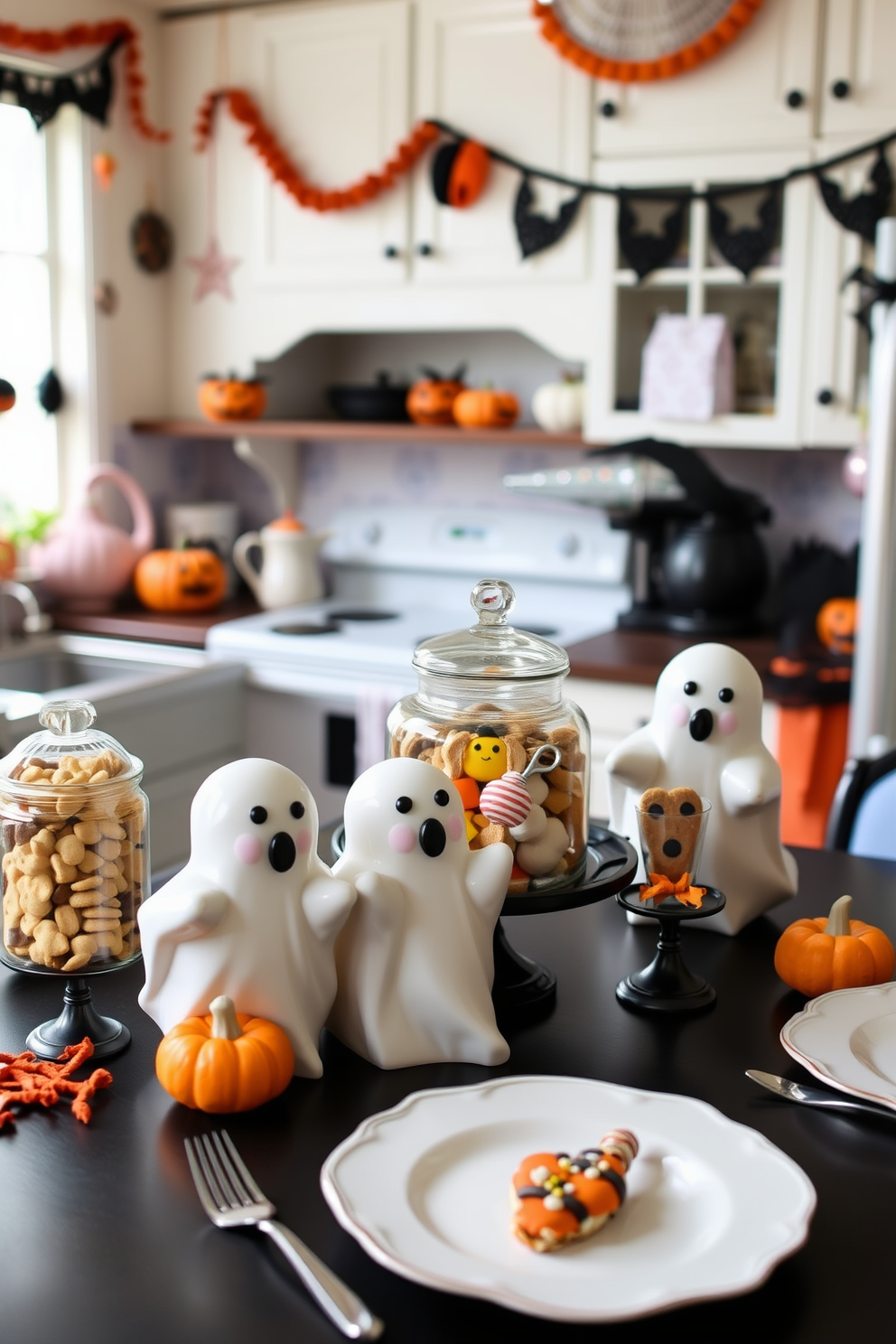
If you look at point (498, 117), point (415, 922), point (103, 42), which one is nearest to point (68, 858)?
point (415, 922)

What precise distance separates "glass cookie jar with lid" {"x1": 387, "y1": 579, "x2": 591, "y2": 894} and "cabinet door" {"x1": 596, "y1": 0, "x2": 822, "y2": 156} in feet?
5.62

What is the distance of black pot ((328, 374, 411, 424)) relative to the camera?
3131mm

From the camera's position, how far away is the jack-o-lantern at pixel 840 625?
2.56 m

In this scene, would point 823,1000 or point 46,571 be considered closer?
point 823,1000

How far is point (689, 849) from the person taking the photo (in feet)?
3.56

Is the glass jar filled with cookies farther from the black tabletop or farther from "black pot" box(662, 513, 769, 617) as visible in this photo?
"black pot" box(662, 513, 769, 617)

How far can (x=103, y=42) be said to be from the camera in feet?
9.95

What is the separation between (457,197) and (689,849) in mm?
2028

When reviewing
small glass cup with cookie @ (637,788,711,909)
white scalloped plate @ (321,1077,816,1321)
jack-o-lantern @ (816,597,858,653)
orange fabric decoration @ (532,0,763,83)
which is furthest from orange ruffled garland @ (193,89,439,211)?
white scalloped plate @ (321,1077,816,1321)

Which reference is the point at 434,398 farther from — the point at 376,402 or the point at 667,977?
the point at 667,977

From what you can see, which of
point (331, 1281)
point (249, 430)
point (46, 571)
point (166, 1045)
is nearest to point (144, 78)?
point (249, 430)

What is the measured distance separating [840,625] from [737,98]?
101 centimetres

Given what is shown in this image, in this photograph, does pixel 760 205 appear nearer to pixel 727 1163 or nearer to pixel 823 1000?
pixel 823 1000

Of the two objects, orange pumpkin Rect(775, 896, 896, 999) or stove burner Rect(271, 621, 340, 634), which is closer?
orange pumpkin Rect(775, 896, 896, 999)
